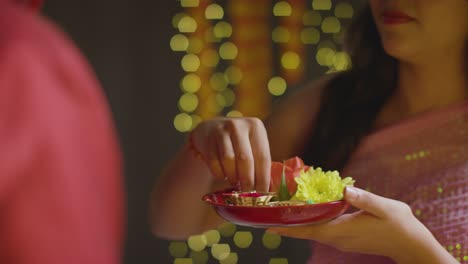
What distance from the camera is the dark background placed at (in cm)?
174

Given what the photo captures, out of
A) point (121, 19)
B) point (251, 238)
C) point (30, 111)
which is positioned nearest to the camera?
point (30, 111)

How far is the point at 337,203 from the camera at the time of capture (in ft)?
1.97

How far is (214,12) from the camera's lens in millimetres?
2053

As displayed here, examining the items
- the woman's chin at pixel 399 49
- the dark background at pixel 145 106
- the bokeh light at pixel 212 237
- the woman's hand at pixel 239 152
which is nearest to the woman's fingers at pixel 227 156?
the woman's hand at pixel 239 152

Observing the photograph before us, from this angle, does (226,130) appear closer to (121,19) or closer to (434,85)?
(434,85)

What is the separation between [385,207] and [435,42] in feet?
0.83

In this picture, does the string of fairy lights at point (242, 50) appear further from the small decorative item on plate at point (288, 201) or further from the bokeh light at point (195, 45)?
the small decorative item on plate at point (288, 201)

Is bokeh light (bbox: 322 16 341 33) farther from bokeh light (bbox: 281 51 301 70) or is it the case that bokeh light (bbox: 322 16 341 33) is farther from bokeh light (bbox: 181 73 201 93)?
bokeh light (bbox: 181 73 201 93)

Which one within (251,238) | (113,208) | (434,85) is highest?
(113,208)

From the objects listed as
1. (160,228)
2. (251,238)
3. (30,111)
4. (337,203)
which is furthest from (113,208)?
(251,238)

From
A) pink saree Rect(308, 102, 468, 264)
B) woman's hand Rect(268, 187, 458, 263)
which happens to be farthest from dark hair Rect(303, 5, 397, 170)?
woman's hand Rect(268, 187, 458, 263)

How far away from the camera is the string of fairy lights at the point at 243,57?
6.68 feet

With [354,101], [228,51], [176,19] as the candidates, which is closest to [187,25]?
[176,19]

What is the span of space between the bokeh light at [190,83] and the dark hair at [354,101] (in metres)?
1.08
